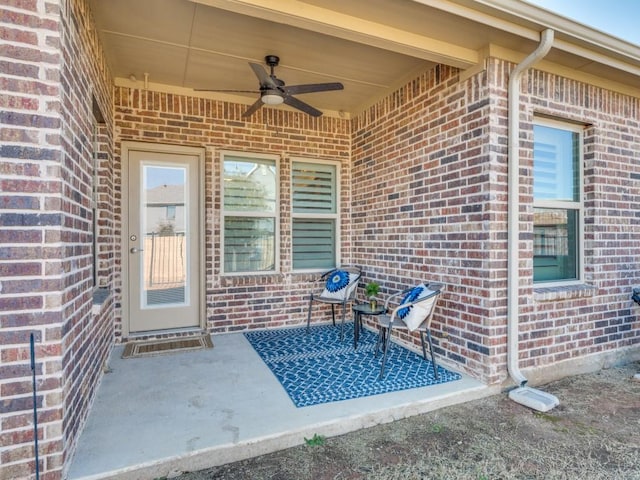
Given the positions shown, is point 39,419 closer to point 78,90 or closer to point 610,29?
point 78,90

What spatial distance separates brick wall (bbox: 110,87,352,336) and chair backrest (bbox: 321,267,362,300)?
0.41m

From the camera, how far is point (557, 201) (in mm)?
3391

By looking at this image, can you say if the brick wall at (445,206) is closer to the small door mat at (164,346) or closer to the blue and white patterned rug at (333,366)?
the blue and white patterned rug at (333,366)

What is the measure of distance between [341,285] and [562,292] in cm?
220

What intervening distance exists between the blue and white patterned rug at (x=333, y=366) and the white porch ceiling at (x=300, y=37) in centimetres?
266

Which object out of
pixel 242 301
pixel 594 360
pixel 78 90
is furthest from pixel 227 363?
pixel 594 360

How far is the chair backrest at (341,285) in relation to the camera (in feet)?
13.8

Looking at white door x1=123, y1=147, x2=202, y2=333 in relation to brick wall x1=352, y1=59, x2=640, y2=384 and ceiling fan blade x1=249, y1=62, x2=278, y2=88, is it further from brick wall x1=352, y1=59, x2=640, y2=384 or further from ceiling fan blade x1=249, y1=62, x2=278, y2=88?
brick wall x1=352, y1=59, x2=640, y2=384

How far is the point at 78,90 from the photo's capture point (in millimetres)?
2205

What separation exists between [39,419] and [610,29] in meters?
4.67

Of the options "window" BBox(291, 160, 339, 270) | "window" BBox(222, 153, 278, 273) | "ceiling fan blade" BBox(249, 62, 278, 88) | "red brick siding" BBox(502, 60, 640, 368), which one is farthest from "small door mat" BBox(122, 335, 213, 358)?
"red brick siding" BBox(502, 60, 640, 368)

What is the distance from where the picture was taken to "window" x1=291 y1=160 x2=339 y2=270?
474 cm

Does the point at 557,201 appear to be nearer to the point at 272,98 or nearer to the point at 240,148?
the point at 272,98

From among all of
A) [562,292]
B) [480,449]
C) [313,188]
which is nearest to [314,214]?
[313,188]
